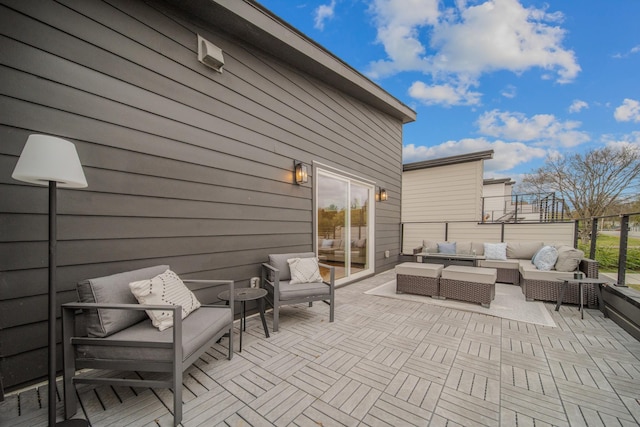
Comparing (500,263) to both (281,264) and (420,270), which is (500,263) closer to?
(420,270)

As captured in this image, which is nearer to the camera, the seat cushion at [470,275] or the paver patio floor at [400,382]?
the paver patio floor at [400,382]

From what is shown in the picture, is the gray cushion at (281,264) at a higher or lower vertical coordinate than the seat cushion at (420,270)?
higher

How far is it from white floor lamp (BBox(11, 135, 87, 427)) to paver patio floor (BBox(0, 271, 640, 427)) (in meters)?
0.41

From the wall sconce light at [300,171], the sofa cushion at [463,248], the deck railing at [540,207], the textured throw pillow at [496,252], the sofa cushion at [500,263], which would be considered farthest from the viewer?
the deck railing at [540,207]

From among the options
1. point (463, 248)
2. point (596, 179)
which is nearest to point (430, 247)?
point (463, 248)

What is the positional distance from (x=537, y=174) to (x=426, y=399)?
524 inches

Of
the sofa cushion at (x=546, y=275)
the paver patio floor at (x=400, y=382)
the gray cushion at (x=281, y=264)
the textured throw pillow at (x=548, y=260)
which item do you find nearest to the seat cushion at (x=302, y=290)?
the gray cushion at (x=281, y=264)

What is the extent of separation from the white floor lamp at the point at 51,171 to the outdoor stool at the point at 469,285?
432 centimetres

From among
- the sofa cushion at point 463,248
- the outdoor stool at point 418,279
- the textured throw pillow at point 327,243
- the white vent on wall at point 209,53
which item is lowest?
the outdoor stool at point 418,279

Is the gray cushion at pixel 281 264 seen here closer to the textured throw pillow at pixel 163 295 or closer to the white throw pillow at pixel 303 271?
the white throw pillow at pixel 303 271

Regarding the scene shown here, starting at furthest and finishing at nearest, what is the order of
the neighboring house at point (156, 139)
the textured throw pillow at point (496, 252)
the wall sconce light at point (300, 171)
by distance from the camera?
the textured throw pillow at point (496, 252) < the wall sconce light at point (300, 171) < the neighboring house at point (156, 139)

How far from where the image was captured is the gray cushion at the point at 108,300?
1.57 metres

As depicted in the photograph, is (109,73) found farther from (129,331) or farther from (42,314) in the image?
(129,331)

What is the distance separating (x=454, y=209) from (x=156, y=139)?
8.56 m
